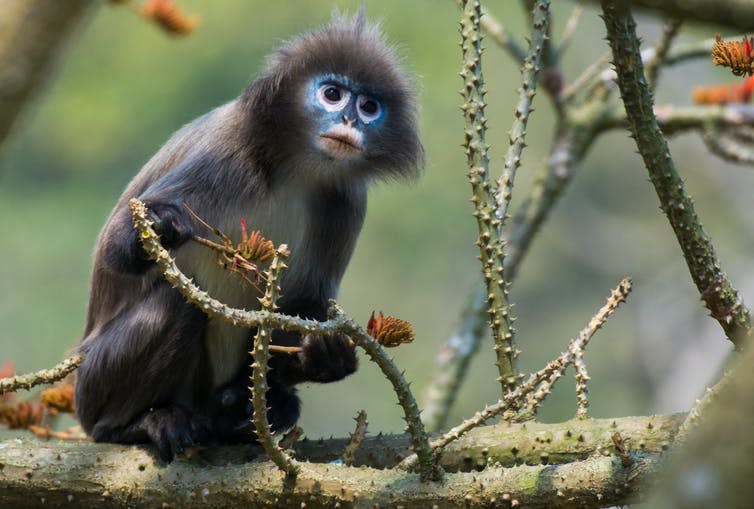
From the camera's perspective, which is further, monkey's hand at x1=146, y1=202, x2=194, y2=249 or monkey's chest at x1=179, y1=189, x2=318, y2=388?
monkey's chest at x1=179, y1=189, x2=318, y2=388

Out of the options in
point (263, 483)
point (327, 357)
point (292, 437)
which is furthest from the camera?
point (327, 357)

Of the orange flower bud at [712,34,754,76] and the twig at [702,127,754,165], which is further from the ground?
the twig at [702,127,754,165]

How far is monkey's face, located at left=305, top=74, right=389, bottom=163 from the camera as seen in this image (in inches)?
166

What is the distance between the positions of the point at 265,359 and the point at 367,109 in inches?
89.3

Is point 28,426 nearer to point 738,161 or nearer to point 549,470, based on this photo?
point 549,470

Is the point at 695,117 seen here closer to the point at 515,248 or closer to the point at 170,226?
the point at 515,248

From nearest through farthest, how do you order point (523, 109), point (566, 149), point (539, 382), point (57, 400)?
point (539, 382) → point (523, 109) → point (57, 400) → point (566, 149)

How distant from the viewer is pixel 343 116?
4336mm

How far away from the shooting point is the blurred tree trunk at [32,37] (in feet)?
3.80

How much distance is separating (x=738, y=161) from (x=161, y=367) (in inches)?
101

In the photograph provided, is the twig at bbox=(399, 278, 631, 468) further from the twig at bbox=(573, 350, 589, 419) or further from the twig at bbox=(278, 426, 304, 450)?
the twig at bbox=(278, 426, 304, 450)

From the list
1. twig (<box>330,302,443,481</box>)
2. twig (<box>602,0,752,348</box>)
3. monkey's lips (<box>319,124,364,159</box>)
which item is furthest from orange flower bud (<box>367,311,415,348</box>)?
monkey's lips (<box>319,124,364,159</box>)

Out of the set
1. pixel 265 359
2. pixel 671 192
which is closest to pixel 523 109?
pixel 671 192

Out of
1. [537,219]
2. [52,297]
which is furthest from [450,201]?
[537,219]
